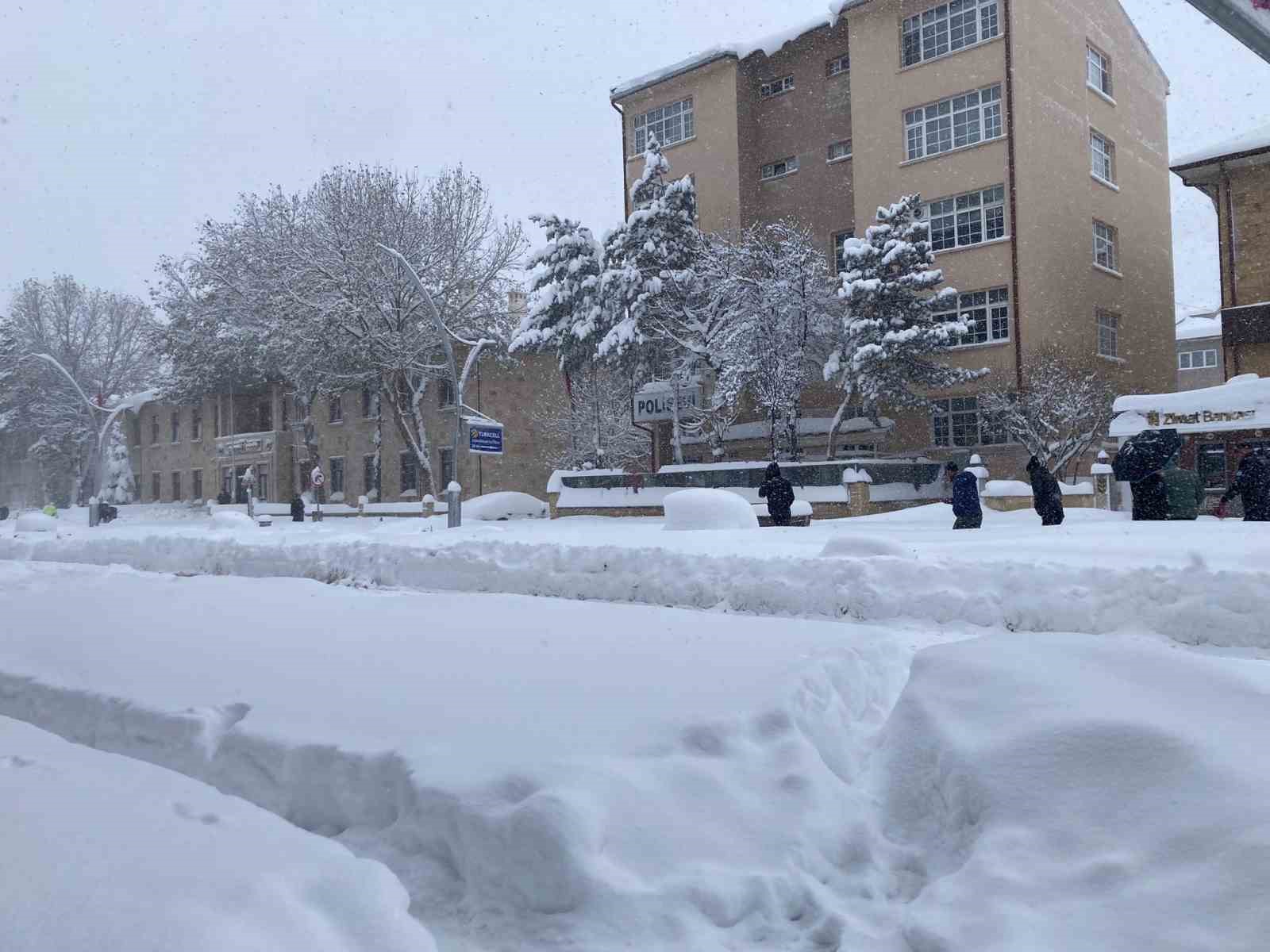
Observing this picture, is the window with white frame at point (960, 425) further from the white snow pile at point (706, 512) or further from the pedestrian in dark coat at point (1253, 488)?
the pedestrian in dark coat at point (1253, 488)

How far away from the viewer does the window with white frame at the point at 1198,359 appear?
53.3 meters

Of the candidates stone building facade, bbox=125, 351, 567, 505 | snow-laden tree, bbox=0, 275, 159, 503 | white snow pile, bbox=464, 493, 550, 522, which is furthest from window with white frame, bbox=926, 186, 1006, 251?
snow-laden tree, bbox=0, 275, 159, 503

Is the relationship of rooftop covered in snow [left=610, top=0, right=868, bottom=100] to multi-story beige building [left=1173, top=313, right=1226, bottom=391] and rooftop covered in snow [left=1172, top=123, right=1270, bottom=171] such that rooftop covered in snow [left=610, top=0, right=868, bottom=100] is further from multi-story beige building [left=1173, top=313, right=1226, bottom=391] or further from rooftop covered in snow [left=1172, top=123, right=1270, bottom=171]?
multi-story beige building [left=1173, top=313, right=1226, bottom=391]

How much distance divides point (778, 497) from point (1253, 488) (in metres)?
7.02

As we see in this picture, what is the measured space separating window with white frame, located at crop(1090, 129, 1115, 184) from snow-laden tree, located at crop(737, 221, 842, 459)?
10164 mm

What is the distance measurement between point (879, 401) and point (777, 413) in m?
3.07

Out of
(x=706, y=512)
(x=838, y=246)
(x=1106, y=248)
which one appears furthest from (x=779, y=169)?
(x=706, y=512)

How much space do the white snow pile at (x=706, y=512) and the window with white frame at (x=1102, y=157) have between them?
66.8 feet

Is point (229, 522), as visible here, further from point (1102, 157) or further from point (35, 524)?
point (1102, 157)

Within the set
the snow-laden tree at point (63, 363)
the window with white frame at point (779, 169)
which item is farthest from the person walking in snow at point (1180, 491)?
the snow-laden tree at point (63, 363)

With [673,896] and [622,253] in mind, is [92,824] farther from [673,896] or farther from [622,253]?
[622,253]

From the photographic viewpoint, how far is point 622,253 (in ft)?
93.9

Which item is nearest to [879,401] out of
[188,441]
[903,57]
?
[903,57]

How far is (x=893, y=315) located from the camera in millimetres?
24016
